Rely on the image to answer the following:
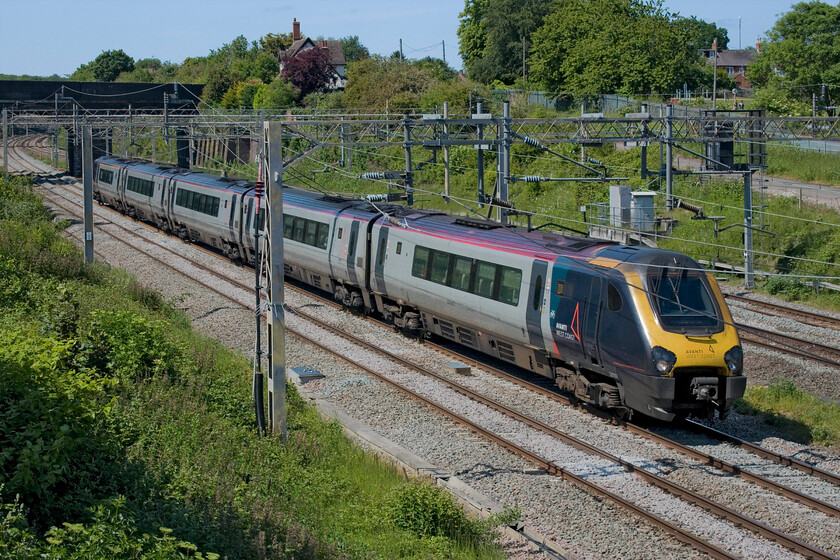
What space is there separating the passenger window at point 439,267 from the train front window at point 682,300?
16.8 ft

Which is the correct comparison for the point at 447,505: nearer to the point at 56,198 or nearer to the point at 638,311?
the point at 638,311

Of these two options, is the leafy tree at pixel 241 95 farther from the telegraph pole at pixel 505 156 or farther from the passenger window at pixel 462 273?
the passenger window at pixel 462 273

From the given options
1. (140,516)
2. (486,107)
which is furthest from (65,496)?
(486,107)

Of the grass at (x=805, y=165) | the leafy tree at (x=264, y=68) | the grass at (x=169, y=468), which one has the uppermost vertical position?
the leafy tree at (x=264, y=68)

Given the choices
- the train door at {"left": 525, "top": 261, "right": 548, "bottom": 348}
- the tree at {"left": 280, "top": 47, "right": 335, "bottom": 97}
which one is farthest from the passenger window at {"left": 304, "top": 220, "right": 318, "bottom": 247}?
the tree at {"left": 280, "top": 47, "right": 335, "bottom": 97}

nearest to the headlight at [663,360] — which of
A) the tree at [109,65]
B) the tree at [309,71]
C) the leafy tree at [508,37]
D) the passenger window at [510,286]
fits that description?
the passenger window at [510,286]

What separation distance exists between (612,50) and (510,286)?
1610 inches

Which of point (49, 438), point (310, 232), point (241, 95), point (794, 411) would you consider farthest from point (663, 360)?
point (241, 95)

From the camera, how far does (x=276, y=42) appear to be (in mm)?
104750

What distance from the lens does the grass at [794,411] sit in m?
12.9

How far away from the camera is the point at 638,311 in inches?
487

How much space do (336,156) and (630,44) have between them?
19.6m

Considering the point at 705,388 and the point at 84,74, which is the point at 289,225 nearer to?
the point at 705,388

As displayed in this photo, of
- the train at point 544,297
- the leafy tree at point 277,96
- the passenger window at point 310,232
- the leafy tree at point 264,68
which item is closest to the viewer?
the train at point 544,297
